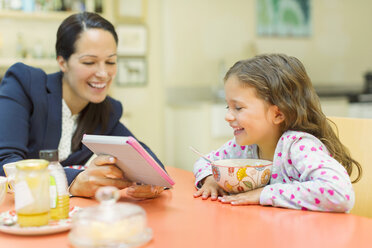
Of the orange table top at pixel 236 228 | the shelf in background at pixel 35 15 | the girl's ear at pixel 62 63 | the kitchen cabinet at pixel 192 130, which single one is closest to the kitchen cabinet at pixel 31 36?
the shelf in background at pixel 35 15

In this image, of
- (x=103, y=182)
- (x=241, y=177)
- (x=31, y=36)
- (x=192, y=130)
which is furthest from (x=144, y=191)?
(x=31, y=36)

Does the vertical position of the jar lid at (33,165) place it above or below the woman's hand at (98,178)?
above

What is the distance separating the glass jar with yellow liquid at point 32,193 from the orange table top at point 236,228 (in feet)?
0.13

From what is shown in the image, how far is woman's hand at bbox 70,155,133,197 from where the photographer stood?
1238mm

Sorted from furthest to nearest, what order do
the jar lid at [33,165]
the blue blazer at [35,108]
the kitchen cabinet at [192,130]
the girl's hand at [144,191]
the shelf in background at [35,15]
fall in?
the kitchen cabinet at [192,130], the shelf in background at [35,15], the blue blazer at [35,108], the girl's hand at [144,191], the jar lid at [33,165]

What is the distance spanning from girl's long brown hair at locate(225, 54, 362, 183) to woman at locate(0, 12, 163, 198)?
1.81 feet

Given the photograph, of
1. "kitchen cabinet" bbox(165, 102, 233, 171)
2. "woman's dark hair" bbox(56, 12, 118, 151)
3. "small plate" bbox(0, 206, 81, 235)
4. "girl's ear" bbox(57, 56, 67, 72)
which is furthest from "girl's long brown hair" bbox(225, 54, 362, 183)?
"kitchen cabinet" bbox(165, 102, 233, 171)

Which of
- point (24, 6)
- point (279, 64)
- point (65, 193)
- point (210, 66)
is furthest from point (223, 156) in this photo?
point (210, 66)

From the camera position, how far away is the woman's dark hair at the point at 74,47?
1.86 metres

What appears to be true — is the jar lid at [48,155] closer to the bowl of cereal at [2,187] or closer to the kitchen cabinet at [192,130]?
the bowl of cereal at [2,187]

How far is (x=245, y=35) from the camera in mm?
5020

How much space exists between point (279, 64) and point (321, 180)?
0.38 meters

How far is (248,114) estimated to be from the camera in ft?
4.28

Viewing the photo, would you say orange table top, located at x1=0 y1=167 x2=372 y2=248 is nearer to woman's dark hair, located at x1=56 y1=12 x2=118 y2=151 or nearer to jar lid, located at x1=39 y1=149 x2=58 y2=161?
jar lid, located at x1=39 y1=149 x2=58 y2=161
